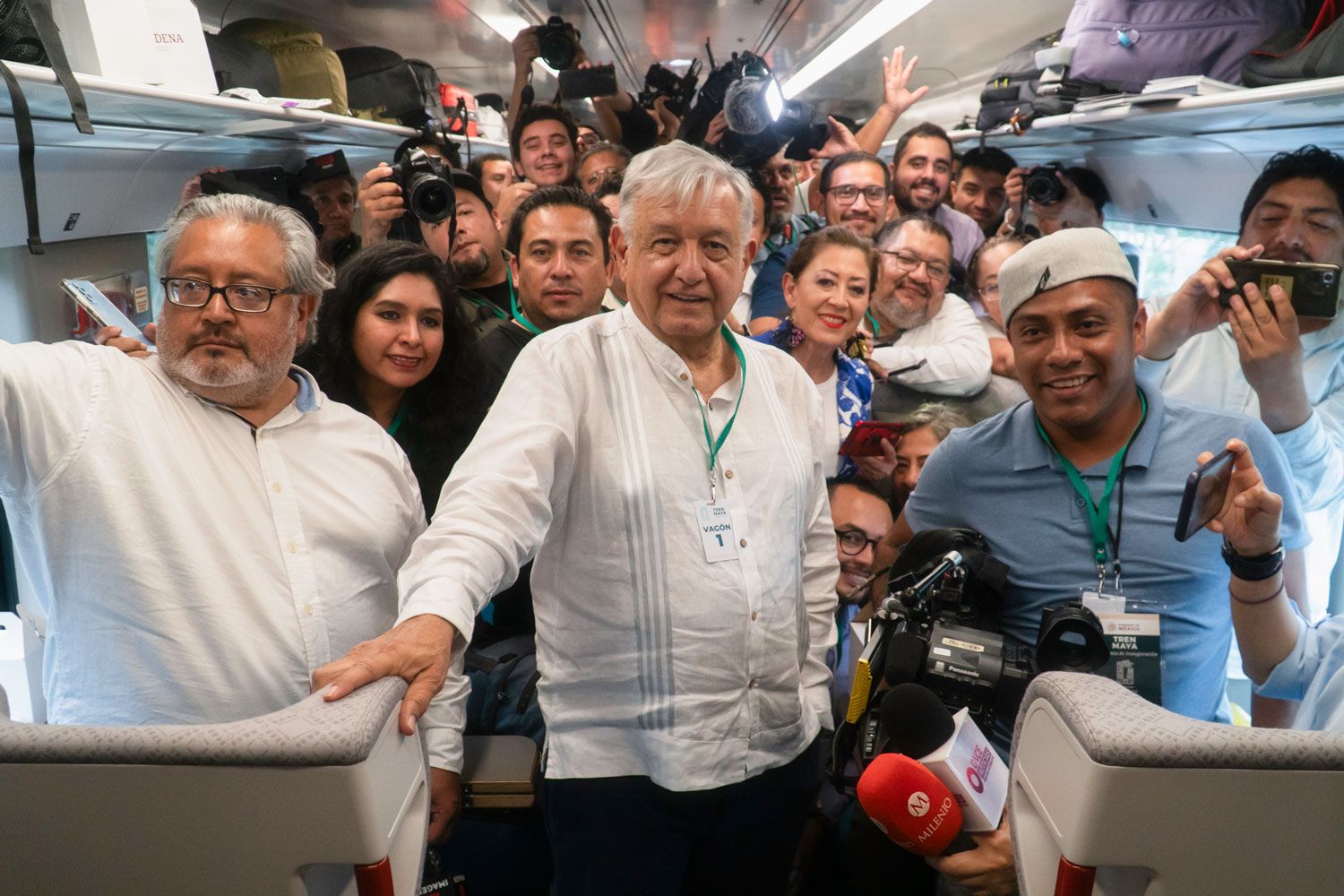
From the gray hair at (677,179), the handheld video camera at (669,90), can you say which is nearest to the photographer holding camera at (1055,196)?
Answer: the handheld video camera at (669,90)

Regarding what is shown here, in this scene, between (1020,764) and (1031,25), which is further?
(1031,25)

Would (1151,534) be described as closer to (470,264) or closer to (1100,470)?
(1100,470)

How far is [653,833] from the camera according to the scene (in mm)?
2029

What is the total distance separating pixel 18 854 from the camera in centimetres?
104

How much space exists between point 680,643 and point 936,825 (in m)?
0.58

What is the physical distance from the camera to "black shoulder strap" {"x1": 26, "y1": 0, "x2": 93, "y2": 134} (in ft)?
8.02

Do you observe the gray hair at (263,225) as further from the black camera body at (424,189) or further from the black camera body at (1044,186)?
the black camera body at (1044,186)

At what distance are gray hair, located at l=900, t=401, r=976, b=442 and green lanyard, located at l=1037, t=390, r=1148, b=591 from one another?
3.31 ft

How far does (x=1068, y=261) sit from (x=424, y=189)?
88.0 inches

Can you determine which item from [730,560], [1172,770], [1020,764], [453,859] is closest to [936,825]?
[1020,764]

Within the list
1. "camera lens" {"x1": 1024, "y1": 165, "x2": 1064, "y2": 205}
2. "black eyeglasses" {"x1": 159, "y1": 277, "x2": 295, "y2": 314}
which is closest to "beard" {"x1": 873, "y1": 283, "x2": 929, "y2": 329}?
"camera lens" {"x1": 1024, "y1": 165, "x2": 1064, "y2": 205}

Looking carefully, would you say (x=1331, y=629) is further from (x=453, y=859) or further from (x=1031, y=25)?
(x=1031, y=25)

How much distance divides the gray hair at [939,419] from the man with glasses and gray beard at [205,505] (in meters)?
1.93

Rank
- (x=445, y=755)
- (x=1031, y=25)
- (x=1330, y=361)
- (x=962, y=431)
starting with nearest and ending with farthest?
(x=445, y=755), (x=962, y=431), (x=1330, y=361), (x=1031, y=25)
